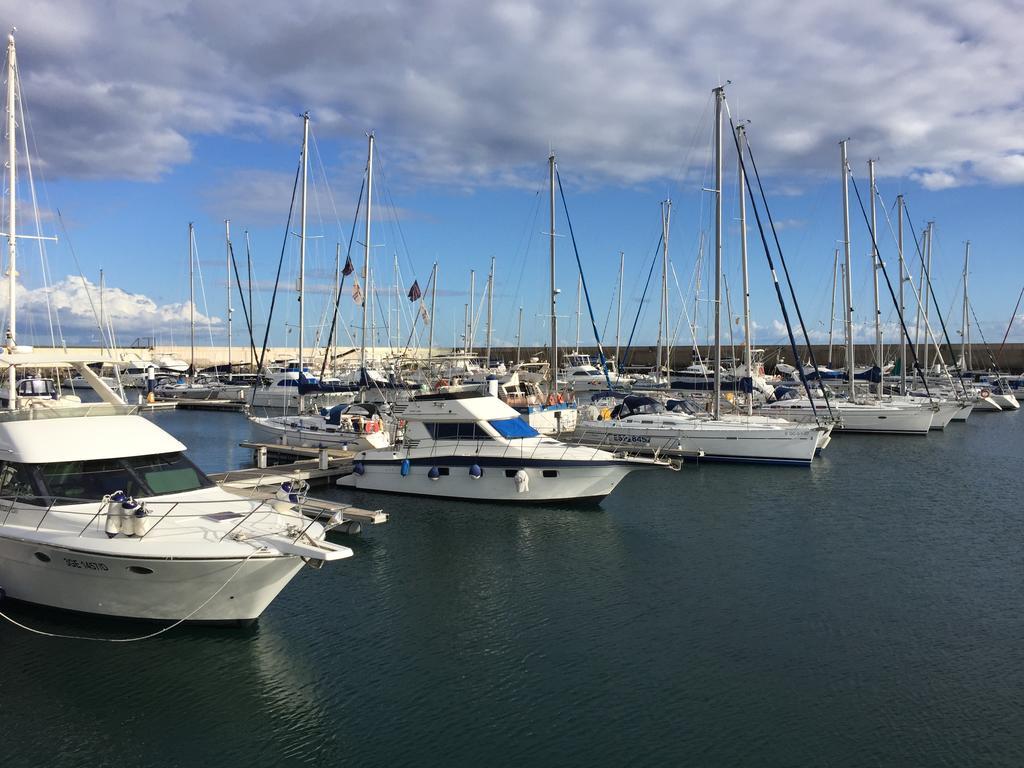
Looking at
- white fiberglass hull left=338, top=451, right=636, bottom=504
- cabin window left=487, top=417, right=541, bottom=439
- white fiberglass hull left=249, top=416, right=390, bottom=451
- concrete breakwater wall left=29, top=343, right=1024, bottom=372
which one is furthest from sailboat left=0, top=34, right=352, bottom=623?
concrete breakwater wall left=29, top=343, right=1024, bottom=372

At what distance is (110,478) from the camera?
516 inches

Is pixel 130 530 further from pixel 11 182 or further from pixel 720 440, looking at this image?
pixel 720 440

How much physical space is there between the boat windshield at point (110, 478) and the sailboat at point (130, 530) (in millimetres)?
17

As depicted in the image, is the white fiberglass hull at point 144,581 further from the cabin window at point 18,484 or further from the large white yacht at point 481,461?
the large white yacht at point 481,461

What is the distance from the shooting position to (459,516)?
21.7 metres

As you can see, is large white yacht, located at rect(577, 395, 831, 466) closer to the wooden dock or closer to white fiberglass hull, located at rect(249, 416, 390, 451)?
white fiberglass hull, located at rect(249, 416, 390, 451)

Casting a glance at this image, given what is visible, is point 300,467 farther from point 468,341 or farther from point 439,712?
point 468,341

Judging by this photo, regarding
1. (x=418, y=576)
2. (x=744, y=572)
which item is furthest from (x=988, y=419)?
(x=418, y=576)

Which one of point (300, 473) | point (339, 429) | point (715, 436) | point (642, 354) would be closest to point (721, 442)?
point (715, 436)

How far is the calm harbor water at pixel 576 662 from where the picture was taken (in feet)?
31.9

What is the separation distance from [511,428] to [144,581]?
13.0 metres

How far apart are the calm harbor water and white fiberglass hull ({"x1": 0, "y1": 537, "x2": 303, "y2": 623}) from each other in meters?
0.51

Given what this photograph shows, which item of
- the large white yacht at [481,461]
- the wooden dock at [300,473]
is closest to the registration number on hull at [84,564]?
the wooden dock at [300,473]

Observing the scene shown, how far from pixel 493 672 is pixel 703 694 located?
10.1 ft
